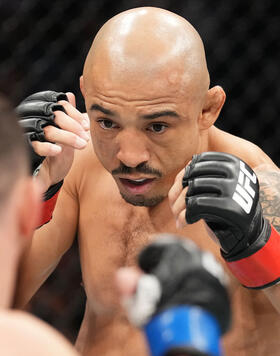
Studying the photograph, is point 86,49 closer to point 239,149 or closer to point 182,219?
point 239,149

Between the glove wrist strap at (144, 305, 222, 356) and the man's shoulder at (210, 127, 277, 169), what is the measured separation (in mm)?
750

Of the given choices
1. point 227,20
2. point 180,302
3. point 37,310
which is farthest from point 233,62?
point 180,302

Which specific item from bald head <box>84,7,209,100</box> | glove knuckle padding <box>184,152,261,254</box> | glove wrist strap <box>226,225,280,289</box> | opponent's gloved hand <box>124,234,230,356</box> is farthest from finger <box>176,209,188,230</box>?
opponent's gloved hand <box>124,234,230,356</box>

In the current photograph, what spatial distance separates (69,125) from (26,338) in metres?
0.78

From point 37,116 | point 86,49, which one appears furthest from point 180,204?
point 86,49

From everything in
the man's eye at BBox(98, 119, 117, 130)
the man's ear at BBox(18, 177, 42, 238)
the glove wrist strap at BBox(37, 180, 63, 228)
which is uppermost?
the man's ear at BBox(18, 177, 42, 238)

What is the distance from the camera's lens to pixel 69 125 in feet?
4.59

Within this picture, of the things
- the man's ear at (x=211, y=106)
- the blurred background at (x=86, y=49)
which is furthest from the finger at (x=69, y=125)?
the blurred background at (x=86, y=49)

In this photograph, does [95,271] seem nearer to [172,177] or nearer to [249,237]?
[172,177]

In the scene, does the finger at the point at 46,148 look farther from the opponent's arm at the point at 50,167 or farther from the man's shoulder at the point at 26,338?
the man's shoulder at the point at 26,338

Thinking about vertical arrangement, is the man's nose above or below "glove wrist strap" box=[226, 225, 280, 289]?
above

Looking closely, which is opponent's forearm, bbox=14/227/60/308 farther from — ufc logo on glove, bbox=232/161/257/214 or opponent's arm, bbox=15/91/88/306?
ufc logo on glove, bbox=232/161/257/214

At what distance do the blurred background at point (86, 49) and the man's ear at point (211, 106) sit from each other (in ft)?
Result: 3.06

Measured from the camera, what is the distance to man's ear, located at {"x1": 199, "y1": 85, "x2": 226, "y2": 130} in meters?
1.38
